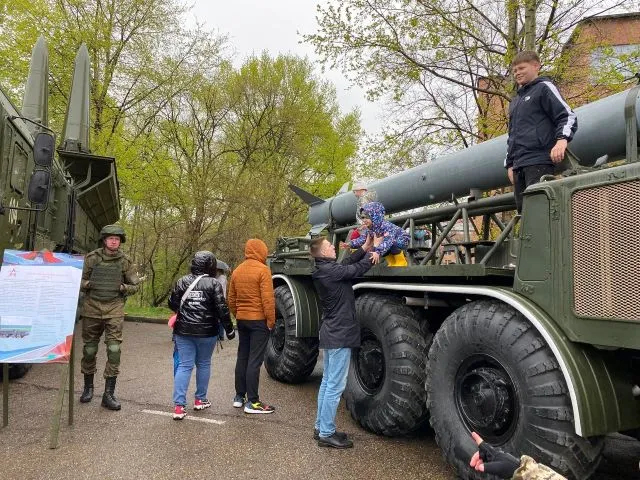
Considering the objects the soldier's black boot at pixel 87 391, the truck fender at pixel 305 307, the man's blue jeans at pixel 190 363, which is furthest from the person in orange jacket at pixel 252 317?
the soldier's black boot at pixel 87 391

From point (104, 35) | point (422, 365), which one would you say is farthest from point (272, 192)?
point (422, 365)

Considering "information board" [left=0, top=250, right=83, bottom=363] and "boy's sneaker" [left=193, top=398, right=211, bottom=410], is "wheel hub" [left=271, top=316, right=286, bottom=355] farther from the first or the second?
"information board" [left=0, top=250, right=83, bottom=363]

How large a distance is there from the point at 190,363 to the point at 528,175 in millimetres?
3325

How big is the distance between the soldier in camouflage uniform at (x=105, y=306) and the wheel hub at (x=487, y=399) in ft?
10.9

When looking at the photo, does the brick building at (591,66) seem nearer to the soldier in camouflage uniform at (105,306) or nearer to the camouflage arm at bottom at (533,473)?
the soldier in camouflage uniform at (105,306)

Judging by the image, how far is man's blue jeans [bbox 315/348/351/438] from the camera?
13.3ft

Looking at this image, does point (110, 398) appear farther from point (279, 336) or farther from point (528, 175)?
point (528, 175)

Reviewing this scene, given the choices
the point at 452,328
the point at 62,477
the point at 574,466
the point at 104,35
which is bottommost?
the point at 62,477

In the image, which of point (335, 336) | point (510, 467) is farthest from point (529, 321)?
point (335, 336)

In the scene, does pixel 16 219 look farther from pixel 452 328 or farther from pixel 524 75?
pixel 524 75

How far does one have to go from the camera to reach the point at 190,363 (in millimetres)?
4898

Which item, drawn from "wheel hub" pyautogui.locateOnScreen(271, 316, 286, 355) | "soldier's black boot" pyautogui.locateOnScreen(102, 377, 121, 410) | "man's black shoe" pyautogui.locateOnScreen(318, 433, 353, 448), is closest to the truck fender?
"wheel hub" pyautogui.locateOnScreen(271, 316, 286, 355)

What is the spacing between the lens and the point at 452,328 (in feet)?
11.4

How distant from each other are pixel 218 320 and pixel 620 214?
3508 mm
